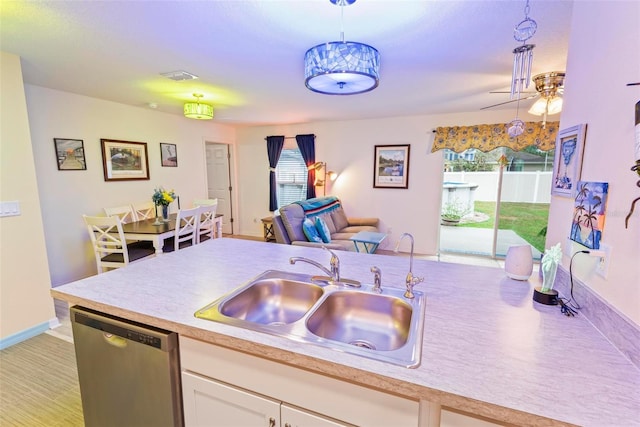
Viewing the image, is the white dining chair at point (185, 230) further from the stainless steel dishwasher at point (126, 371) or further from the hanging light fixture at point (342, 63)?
the hanging light fixture at point (342, 63)

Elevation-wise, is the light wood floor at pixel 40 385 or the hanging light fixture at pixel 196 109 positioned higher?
the hanging light fixture at pixel 196 109

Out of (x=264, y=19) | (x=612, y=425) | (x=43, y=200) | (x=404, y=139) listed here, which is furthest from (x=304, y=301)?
(x=404, y=139)

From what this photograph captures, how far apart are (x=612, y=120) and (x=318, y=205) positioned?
3.56 meters

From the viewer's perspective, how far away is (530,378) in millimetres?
756

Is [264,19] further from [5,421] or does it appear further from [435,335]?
[5,421]

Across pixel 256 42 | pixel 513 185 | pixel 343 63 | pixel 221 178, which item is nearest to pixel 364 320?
pixel 343 63

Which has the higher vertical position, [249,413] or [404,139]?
[404,139]

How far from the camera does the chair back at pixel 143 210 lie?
13.1ft

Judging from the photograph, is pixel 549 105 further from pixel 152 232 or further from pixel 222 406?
pixel 152 232

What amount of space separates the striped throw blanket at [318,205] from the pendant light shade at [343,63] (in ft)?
8.28

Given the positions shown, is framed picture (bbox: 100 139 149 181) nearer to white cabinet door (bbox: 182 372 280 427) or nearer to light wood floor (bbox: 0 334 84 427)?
light wood floor (bbox: 0 334 84 427)

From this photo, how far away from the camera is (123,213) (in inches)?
152

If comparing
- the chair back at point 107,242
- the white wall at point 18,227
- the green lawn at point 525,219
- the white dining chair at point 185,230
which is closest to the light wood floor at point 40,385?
the white wall at point 18,227

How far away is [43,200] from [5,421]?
2.37 metres
